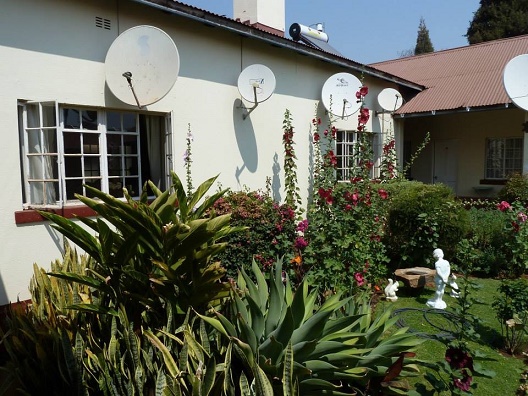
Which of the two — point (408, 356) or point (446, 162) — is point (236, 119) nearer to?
point (408, 356)

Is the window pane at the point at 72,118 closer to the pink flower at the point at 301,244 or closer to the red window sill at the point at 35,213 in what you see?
the red window sill at the point at 35,213

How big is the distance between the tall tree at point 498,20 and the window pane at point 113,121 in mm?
30092

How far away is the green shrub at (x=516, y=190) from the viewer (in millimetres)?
10508

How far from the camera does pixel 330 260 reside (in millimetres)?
5027

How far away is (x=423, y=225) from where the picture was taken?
22.6 ft

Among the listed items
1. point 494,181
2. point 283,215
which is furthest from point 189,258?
point 494,181

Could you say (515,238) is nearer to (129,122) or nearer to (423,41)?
(129,122)

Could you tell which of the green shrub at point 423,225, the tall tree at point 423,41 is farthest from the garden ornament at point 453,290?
the tall tree at point 423,41

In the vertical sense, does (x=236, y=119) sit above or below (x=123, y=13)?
below

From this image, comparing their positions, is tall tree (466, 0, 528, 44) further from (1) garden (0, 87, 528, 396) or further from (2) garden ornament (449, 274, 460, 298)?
(1) garden (0, 87, 528, 396)

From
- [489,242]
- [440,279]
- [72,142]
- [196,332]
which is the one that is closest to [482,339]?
[440,279]

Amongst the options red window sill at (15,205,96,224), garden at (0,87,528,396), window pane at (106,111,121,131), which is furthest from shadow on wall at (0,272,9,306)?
window pane at (106,111,121,131)

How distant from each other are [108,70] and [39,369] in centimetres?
407

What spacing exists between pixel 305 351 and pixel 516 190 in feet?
33.2
